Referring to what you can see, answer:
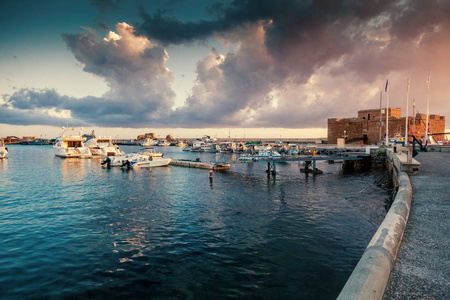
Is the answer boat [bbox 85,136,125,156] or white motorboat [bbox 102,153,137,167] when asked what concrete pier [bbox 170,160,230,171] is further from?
boat [bbox 85,136,125,156]

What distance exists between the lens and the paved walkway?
517cm

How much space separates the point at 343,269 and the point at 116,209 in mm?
17113

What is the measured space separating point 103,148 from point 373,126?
3450 inches

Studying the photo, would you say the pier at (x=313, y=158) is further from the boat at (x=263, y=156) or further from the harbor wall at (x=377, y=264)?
the harbor wall at (x=377, y=264)

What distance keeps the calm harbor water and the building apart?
69.4 meters

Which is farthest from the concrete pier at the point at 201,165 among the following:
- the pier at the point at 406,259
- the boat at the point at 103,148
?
the pier at the point at 406,259

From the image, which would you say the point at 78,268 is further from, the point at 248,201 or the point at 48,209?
the point at 248,201

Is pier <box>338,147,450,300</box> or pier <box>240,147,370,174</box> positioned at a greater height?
pier <box>338,147,450,300</box>

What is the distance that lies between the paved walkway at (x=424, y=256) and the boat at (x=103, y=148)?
74.6m

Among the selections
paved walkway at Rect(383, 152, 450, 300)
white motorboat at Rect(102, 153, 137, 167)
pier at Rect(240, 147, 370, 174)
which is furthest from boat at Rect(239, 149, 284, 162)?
paved walkway at Rect(383, 152, 450, 300)

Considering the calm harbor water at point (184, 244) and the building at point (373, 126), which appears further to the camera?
the building at point (373, 126)

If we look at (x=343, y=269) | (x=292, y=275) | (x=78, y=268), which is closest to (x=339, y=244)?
(x=343, y=269)

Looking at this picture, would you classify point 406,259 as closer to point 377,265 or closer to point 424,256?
point 424,256

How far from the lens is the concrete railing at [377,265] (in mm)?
4852
